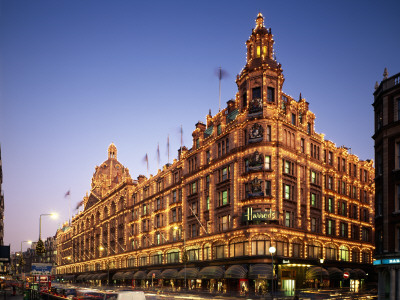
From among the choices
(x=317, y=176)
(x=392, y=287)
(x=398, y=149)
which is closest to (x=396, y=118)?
(x=398, y=149)

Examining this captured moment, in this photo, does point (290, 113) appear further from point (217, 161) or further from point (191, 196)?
point (191, 196)

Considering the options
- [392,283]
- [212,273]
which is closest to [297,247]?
[212,273]

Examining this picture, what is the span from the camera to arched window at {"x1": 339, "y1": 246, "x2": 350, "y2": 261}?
74956 mm

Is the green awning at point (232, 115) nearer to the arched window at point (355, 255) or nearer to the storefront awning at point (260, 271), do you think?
the storefront awning at point (260, 271)

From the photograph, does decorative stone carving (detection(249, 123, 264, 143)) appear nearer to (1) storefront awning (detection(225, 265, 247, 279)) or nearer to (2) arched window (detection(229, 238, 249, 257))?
(2) arched window (detection(229, 238, 249, 257))

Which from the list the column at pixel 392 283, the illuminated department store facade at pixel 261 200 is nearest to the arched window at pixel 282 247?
the illuminated department store facade at pixel 261 200

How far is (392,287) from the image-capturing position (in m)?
36.3

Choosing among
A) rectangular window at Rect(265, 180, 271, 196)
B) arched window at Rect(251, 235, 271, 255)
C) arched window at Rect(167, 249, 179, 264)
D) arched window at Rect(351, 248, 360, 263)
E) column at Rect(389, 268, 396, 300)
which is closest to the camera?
column at Rect(389, 268, 396, 300)

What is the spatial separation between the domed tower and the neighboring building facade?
24.3m

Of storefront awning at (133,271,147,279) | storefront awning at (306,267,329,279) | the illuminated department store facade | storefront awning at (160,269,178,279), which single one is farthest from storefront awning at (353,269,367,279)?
storefront awning at (133,271,147,279)

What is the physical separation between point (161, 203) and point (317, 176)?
33.2 meters

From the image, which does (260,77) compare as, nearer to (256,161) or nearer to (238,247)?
(256,161)

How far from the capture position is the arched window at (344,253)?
7496 cm

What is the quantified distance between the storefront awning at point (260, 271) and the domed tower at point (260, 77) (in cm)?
2036
